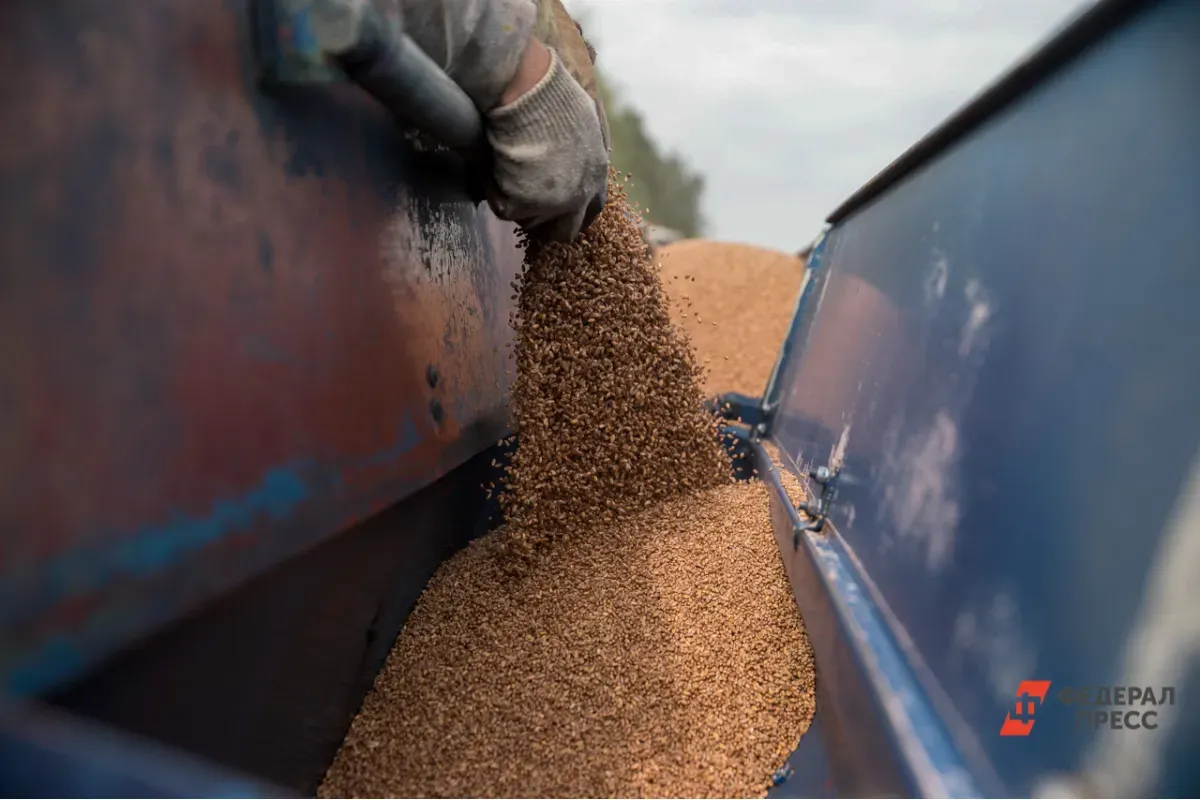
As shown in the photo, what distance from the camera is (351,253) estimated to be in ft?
3.96

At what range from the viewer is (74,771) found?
572 millimetres

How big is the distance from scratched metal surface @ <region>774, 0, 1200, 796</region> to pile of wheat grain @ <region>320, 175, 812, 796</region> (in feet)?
0.77

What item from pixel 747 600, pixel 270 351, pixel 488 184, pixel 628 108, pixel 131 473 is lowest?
pixel 747 600

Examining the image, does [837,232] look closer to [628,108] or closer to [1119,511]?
[1119,511]

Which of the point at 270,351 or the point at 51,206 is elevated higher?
the point at 51,206

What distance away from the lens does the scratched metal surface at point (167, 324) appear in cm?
65

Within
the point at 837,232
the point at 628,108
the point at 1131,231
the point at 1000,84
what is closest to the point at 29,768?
the point at 1131,231

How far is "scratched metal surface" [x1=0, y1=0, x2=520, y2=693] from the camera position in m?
0.65

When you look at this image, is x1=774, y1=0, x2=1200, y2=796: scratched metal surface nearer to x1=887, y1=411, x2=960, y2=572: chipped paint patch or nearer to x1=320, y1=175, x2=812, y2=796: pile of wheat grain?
x1=887, y1=411, x2=960, y2=572: chipped paint patch

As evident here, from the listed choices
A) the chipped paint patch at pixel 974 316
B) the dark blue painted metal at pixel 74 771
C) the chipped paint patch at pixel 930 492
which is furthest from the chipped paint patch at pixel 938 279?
the dark blue painted metal at pixel 74 771

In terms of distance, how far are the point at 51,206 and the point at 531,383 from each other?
45.5 inches

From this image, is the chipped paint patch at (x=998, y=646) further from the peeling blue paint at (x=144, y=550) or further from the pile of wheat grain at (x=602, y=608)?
the peeling blue paint at (x=144, y=550)

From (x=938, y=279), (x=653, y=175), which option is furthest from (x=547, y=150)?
(x=653, y=175)

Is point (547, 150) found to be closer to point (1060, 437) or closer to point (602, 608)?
point (602, 608)
